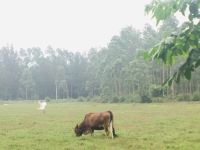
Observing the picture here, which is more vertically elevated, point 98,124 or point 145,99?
point 145,99

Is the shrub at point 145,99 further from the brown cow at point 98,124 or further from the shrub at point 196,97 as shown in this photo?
the brown cow at point 98,124

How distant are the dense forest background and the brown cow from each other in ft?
142

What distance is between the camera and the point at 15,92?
11631 cm

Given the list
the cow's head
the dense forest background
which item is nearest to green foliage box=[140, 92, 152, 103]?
the dense forest background

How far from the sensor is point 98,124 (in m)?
18.6

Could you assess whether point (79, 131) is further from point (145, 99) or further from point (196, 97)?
point (145, 99)

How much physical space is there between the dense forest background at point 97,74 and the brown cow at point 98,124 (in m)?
43.3

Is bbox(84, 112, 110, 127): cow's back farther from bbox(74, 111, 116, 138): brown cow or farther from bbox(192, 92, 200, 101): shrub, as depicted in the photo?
bbox(192, 92, 200, 101): shrub

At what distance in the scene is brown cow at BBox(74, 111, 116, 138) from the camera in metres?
18.1

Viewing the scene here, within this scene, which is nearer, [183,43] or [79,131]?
[183,43]

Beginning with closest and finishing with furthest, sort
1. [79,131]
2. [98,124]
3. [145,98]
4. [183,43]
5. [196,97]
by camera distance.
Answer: [183,43], [98,124], [79,131], [196,97], [145,98]

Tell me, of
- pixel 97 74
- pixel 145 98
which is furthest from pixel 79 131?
pixel 97 74

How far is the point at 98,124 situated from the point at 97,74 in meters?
77.0

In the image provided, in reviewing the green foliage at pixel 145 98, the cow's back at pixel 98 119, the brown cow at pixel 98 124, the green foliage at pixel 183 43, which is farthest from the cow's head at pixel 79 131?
the green foliage at pixel 145 98
